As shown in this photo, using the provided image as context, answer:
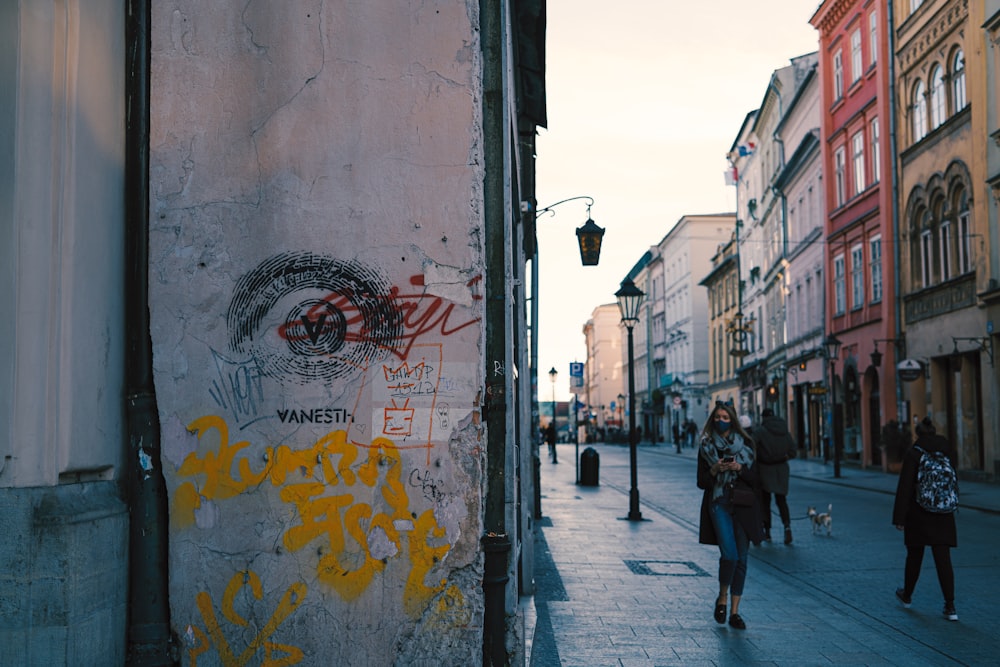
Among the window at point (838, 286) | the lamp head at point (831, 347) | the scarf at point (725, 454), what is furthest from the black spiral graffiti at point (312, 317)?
the window at point (838, 286)

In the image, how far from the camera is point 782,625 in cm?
962

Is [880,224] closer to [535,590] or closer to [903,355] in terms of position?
[903,355]

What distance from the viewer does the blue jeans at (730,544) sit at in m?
9.67

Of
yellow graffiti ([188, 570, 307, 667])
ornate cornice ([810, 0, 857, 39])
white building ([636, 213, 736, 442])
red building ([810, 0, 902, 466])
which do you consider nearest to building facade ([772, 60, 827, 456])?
red building ([810, 0, 902, 466])

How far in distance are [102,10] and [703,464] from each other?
20.2ft

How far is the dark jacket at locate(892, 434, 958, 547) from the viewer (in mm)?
10055

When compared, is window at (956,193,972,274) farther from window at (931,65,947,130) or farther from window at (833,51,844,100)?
window at (833,51,844,100)

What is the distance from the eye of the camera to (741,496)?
385 inches

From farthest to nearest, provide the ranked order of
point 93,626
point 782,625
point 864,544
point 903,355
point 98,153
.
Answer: point 903,355 → point 864,544 → point 782,625 → point 98,153 → point 93,626

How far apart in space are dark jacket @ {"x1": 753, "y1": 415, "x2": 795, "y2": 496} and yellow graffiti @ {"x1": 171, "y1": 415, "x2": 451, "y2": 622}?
10.0m

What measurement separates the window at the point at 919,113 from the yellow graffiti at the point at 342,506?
29.9 m

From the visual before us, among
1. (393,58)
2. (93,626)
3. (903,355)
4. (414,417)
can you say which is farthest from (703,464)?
(903,355)

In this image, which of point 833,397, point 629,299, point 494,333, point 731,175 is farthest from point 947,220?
point 731,175

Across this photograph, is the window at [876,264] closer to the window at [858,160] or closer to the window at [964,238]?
the window at [858,160]
